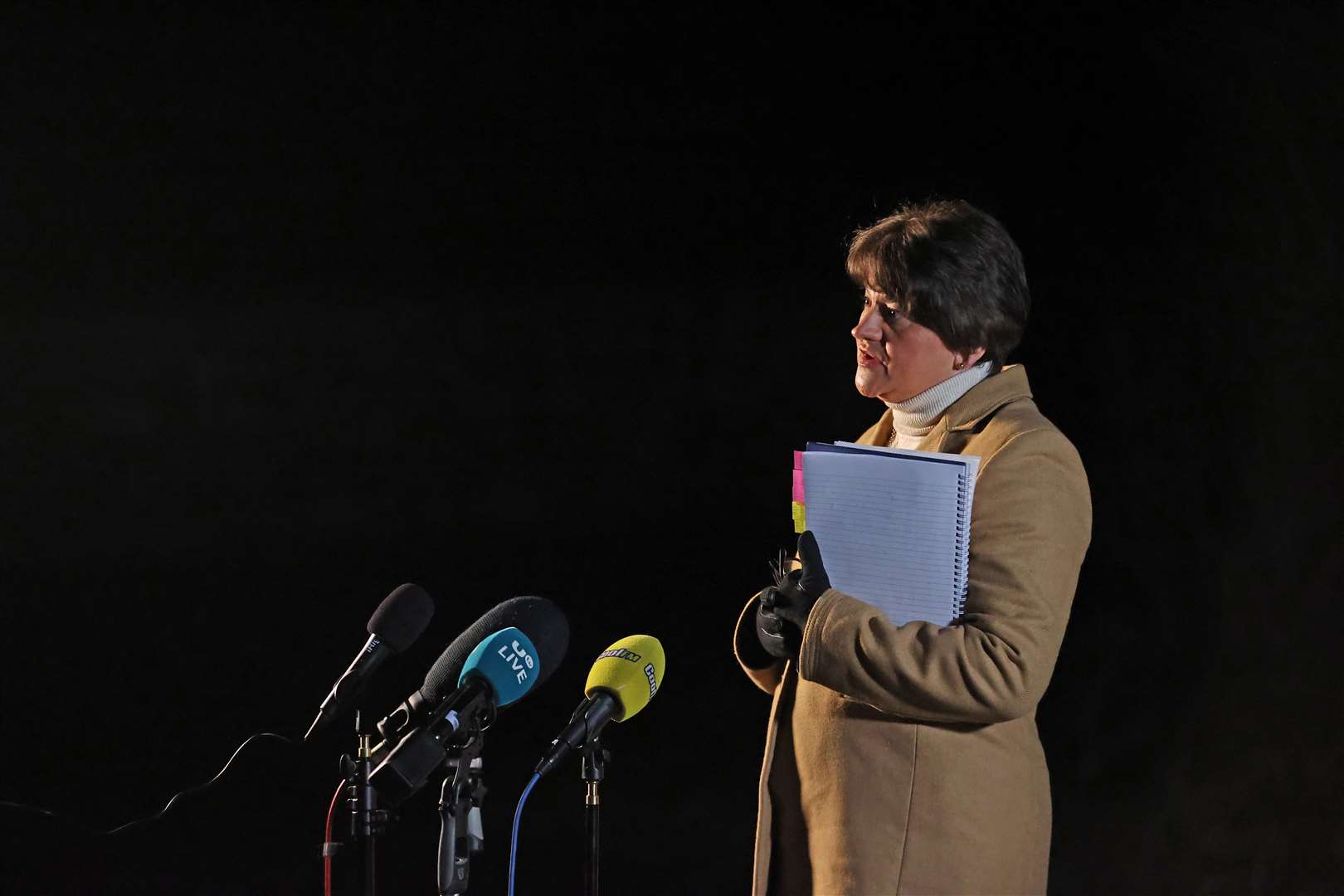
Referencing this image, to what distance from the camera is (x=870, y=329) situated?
5.38ft

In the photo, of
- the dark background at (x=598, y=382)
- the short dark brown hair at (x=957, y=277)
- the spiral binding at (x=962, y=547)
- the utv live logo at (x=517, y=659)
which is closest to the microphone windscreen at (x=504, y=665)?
the utv live logo at (x=517, y=659)

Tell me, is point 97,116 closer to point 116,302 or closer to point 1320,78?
point 116,302

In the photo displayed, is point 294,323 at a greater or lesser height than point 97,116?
lesser

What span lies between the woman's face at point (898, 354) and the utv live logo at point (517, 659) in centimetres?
53

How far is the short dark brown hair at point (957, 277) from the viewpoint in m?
1.59

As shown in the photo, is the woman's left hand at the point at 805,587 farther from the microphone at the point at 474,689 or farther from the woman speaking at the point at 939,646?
the microphone at the point at 474,689

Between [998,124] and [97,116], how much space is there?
6.57 feet

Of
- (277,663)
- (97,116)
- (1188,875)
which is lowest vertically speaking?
(1188,875)

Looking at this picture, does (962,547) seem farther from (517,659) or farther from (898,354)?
(517,659)

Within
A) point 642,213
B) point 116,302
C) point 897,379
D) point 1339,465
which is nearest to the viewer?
point 897,379

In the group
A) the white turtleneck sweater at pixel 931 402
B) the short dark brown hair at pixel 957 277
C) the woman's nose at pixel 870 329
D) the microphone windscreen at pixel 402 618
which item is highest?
the short dark brown hair at pixel 957 277

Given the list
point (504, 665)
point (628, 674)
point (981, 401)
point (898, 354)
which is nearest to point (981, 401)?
point (981, 401)

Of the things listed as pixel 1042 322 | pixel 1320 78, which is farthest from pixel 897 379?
pixel 1320 78

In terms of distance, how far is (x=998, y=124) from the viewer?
2.96m
